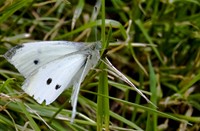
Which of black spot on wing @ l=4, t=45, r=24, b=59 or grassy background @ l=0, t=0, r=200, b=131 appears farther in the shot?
grassy background @ l=0, t=0, r=200, b=131

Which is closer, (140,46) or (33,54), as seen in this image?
(33,54)

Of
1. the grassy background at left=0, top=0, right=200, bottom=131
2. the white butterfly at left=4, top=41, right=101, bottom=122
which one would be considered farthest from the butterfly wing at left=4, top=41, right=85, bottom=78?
the grassy background at left=0, top=0, right=200, bottom=131

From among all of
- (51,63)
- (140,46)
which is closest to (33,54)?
(51,63)

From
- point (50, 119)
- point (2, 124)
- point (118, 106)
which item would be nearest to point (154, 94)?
point (118, 106)

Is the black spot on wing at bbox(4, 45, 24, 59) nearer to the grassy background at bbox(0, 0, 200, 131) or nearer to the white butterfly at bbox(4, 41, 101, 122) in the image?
the white butterfly at bbox(4, 41, 101, 122)

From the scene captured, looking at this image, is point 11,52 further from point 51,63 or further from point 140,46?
point 140,46
